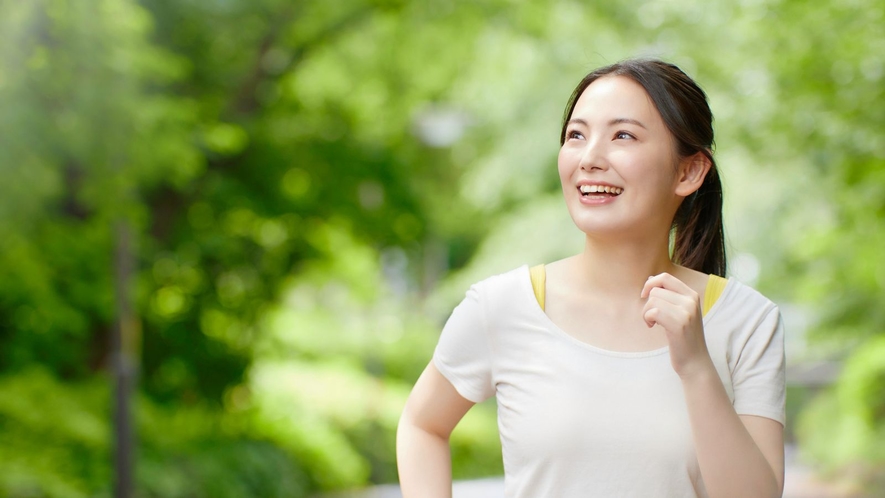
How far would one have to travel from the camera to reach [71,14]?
539cm

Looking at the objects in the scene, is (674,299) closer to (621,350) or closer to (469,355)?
(621,350)

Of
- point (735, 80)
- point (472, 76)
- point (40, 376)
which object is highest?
point (472, 76)

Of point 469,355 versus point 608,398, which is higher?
point 469,355

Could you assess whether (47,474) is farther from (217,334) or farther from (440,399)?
(440,399)

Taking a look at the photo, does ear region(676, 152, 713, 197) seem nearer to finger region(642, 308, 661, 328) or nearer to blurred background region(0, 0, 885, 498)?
finger region(642, 308, 661, 328)

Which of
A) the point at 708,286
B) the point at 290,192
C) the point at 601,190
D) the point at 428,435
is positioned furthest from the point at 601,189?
the point at 290,192

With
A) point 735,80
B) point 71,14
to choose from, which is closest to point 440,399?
point 71,14

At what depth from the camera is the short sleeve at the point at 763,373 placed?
58.4 inches

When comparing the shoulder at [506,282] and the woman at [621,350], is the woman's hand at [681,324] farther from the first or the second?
the shoulder at [506,282]

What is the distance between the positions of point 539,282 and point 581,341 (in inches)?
5.5

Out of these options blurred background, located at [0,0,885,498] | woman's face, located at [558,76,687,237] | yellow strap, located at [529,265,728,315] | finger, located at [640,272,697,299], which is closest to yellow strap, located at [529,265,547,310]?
yellow strap, located at [529,265,728,315]

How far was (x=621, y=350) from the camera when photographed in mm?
1542

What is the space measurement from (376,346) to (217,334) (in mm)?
5912

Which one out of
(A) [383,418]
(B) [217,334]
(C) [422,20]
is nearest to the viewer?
(C) [422,20]
